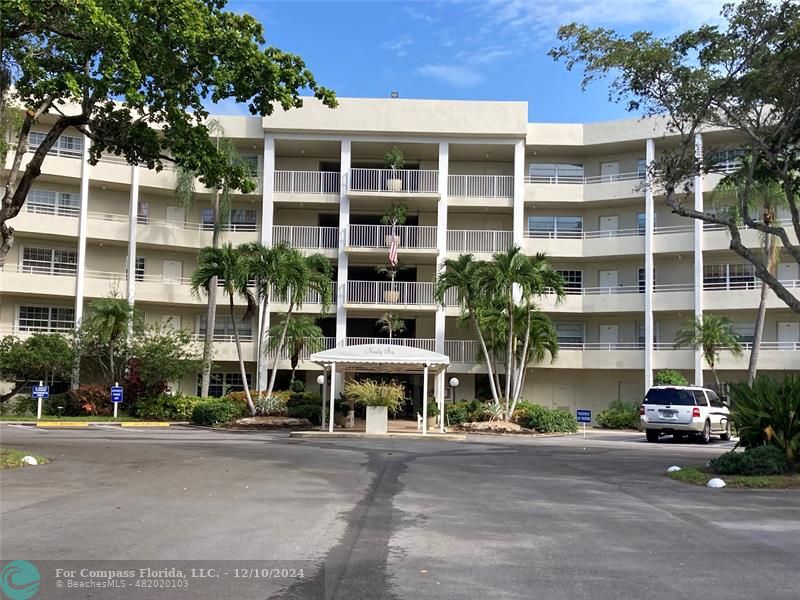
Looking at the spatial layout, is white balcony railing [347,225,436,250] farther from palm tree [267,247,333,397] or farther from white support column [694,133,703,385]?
white support column [694,133,703,385]

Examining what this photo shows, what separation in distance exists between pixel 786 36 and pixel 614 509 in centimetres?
1058

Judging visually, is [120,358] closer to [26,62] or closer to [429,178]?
[429,178]

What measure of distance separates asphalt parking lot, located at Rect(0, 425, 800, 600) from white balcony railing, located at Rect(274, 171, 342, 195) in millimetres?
25760

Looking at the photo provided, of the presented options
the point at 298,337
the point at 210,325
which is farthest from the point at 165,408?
Answer: the point at 298,337

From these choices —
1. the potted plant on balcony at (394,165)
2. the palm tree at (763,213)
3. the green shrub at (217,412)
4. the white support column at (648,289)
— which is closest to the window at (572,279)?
the white support column at (648,289)

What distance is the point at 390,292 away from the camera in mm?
39469

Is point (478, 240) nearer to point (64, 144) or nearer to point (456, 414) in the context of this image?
point (456, 414)

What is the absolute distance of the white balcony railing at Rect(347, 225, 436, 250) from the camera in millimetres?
39938

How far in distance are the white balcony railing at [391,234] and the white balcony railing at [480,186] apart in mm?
2572

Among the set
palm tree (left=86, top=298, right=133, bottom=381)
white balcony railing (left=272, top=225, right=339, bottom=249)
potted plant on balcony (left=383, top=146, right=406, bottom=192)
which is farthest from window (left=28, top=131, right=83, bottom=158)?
potted plant on balcony (left=383, top=146, right=406, bottom=192)

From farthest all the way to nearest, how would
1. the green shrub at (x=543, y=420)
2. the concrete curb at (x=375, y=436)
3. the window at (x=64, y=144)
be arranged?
the window at (x=64, y=144), the green shrub at (x=543, y=420), the concrete curb at (x=375, y=436)

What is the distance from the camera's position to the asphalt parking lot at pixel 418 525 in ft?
22.2

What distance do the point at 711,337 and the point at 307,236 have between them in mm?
20219

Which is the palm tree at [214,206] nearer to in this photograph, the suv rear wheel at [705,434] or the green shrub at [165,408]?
the green shrub at [165,408]
